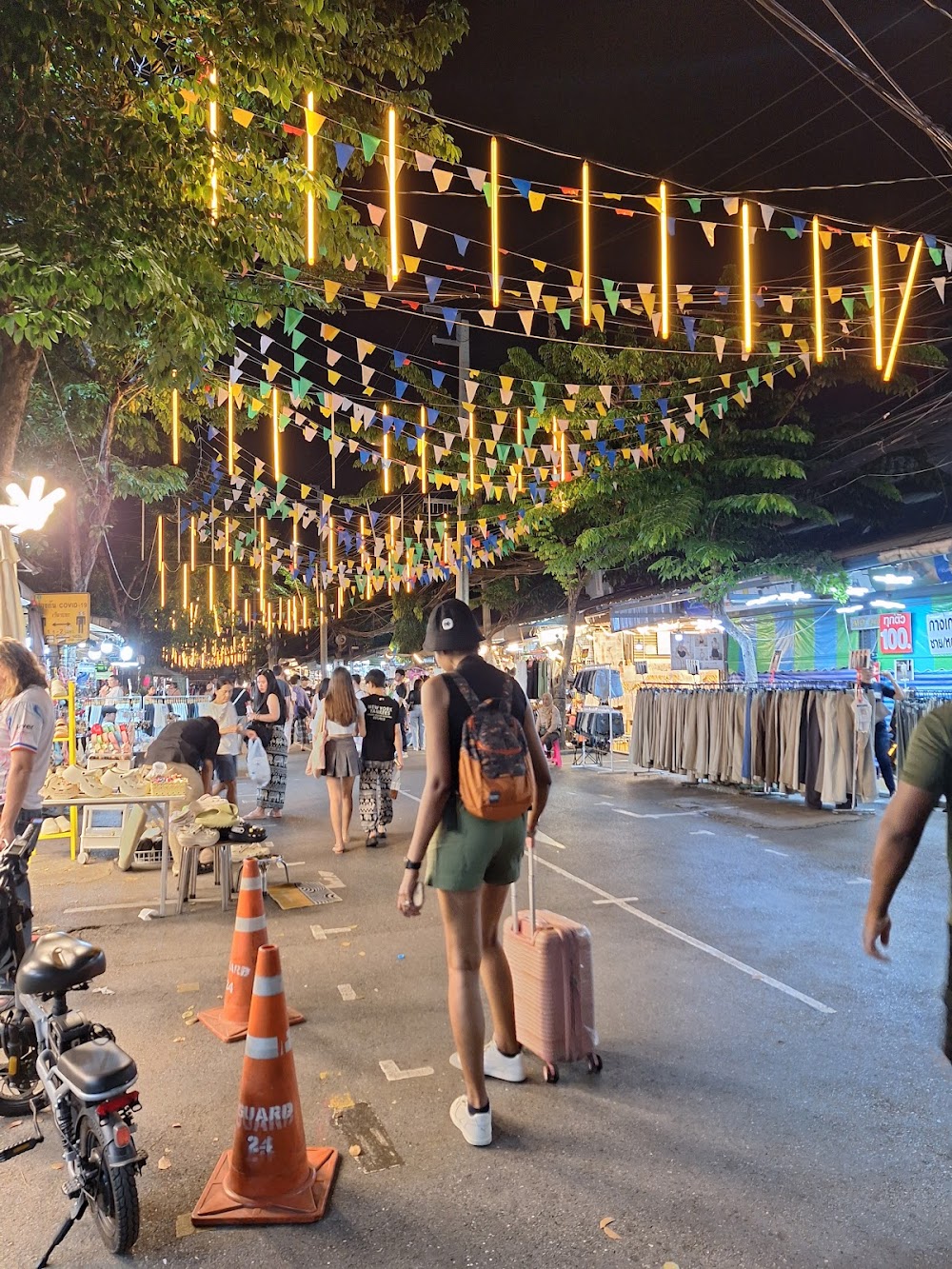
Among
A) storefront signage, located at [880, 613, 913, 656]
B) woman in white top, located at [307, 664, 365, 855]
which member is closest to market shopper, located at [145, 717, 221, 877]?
woman in white top, located at [307, 664, 365, 855]

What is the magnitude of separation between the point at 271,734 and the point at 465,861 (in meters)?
7.81

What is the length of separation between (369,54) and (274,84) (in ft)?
6.95

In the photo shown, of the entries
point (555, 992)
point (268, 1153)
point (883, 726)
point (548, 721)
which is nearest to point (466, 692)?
point (555, 992)

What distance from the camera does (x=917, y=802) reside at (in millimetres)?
2123

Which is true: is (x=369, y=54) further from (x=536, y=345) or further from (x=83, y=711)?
(x=83, y=711)

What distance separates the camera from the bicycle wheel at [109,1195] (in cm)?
252

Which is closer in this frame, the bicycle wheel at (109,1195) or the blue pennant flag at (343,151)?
the bicycle wheel at (109,1195)

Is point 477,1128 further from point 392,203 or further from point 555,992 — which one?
point 392,203

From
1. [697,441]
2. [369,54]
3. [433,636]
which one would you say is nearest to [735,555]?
[697,441]

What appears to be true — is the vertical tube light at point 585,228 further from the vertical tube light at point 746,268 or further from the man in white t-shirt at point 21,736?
the man in white t-shirt at point 21,736

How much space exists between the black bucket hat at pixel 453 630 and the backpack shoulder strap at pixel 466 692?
202 millimetres

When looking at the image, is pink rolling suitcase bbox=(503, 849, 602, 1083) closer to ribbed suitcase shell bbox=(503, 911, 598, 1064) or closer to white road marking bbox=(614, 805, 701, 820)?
ribbed suitcase shell bbox=(503, 911, 598, 1064)

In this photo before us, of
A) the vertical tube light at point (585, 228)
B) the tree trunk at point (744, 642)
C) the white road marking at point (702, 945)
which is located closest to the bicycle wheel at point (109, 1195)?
the white road marking at point (702, 945)

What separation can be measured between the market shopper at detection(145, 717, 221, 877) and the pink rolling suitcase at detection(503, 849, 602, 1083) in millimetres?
4878
